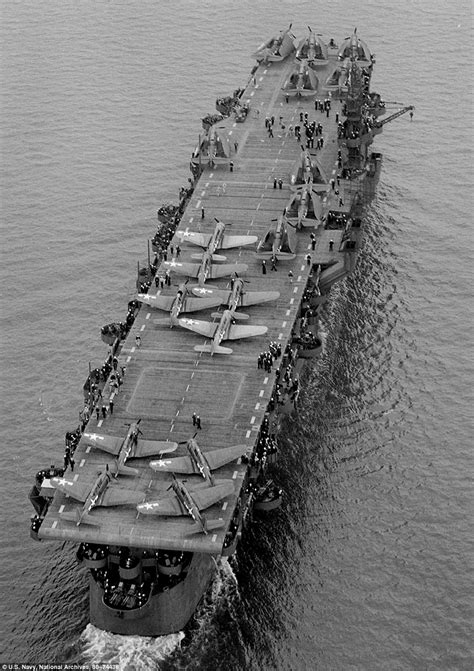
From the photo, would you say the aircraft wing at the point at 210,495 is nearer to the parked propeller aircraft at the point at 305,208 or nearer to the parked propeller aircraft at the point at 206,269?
the parked propeller aircraft at the point at 206,269

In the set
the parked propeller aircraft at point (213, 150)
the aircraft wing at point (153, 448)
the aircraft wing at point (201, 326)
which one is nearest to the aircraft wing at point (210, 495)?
the aircraft wing at point (153, 448)

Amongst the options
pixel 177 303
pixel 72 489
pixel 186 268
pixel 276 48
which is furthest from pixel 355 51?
pixel 72 489

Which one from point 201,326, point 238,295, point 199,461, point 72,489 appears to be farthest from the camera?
point 238,295

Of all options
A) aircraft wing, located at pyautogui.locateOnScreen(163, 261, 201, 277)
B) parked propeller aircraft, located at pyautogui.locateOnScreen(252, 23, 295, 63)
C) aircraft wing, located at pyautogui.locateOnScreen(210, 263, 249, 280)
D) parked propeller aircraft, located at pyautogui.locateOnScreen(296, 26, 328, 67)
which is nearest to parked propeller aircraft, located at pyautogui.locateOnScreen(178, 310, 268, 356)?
aircraft wing, located at pyautogui.locateOnScreen(210, 263, 249, 280)

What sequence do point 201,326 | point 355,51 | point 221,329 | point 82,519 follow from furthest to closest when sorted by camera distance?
point 355,51 → point 201,326 → point 221,329 → point 82,519

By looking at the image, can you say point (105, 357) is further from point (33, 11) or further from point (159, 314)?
point (33, 11)

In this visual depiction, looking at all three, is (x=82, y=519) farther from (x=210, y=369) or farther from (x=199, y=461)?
(x=210, y=369)
